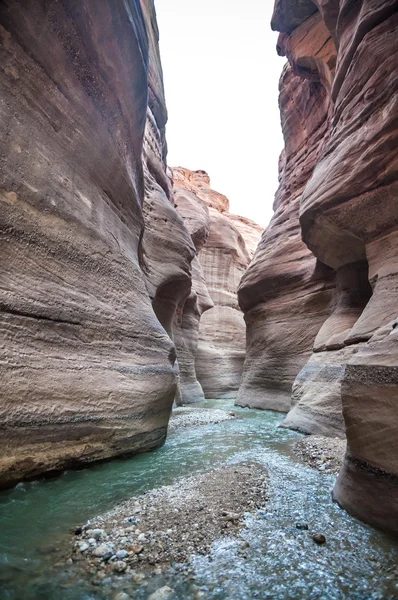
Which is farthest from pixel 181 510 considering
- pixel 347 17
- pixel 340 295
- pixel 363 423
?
pixel 347 17

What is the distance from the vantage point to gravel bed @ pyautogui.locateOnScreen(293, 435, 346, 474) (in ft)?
13.8

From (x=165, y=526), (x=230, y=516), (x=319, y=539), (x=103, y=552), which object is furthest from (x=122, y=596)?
(x=319, y=539)

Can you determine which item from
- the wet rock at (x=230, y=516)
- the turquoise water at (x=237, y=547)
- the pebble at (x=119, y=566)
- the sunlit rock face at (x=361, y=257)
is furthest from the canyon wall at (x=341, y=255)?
the pebble at (x=119, y=566)

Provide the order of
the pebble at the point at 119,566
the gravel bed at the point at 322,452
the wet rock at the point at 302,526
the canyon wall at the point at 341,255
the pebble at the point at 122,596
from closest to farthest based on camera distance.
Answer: the pebble at the point at 122,596, the pebble at the point at 119,566, the wet rock at the point at 302,526, the canyon wall at the point at 341,255, the gravel bed at the point at 322,452

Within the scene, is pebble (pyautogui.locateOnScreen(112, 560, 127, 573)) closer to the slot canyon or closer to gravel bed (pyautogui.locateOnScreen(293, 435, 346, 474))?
the slot canyon

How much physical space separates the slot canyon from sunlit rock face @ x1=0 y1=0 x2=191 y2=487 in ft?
0.08

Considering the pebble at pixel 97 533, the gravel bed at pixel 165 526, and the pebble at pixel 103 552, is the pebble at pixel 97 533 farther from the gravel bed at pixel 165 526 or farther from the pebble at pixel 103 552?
the pebble at pixel 103 552

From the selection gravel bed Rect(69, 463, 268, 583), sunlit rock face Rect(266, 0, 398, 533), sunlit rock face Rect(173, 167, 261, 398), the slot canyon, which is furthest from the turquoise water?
sunlit rock face Rect(173, 167, 261, 398)

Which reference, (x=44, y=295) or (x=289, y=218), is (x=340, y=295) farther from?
(x=44, y=295)

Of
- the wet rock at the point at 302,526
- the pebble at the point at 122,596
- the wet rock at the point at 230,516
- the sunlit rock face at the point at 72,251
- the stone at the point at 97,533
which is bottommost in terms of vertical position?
the stone at the point at 97,533

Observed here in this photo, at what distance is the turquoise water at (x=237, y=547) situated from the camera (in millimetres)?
1810

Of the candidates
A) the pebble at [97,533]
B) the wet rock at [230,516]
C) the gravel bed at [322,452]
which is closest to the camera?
the pebble at [97,533]

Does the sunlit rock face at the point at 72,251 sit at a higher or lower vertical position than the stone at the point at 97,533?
higher

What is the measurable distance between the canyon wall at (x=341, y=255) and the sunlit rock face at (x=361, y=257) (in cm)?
2
